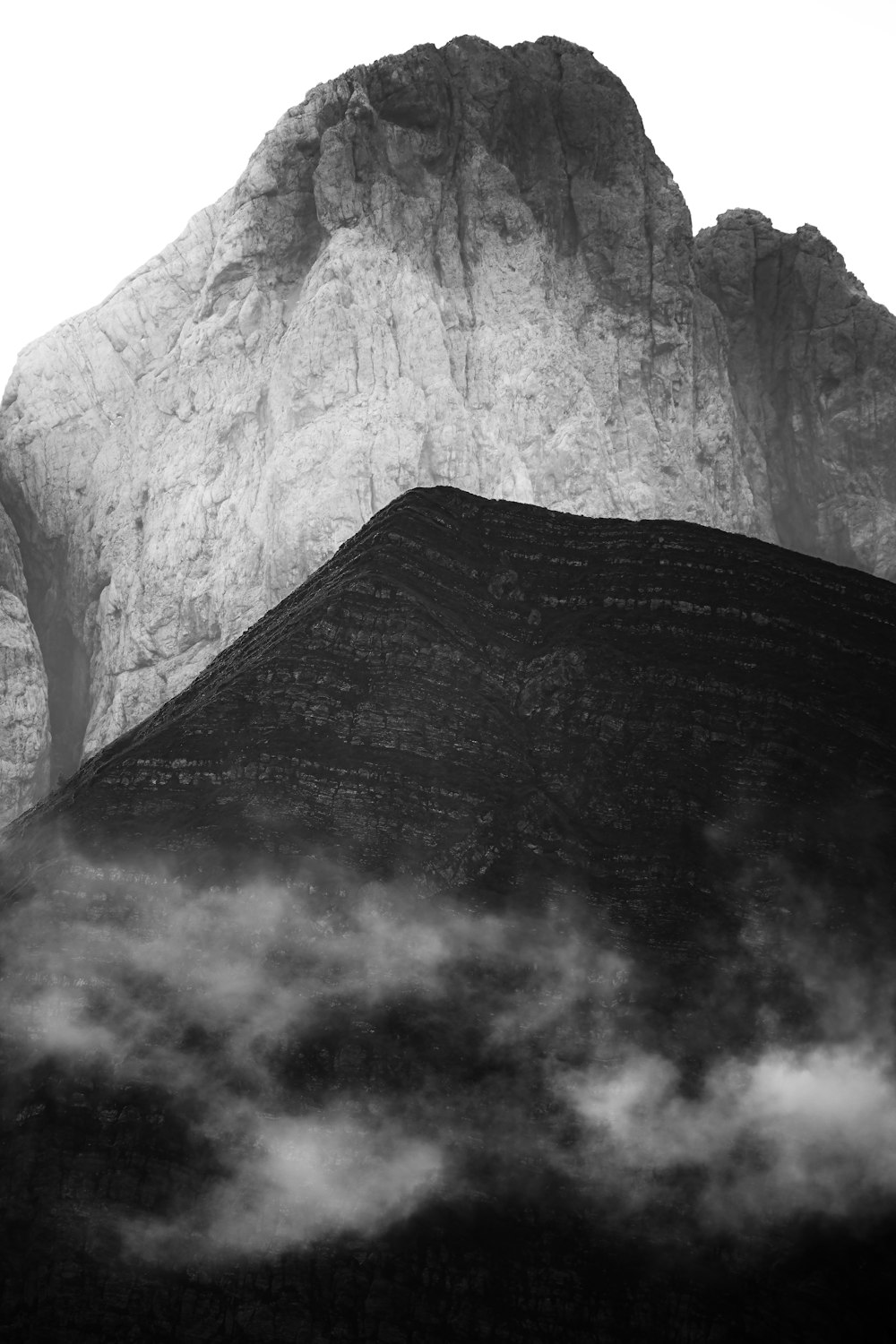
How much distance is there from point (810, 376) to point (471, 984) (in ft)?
199

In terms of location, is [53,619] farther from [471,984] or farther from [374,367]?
[471,984]

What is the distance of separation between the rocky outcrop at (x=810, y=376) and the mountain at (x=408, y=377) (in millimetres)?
146

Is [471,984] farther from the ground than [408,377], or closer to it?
closer to it

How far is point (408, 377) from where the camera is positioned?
10181 cm

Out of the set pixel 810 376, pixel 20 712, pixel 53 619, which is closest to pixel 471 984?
pixel 20 712

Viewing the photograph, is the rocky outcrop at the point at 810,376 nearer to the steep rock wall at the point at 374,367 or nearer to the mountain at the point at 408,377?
the mountain at the point at 408,377

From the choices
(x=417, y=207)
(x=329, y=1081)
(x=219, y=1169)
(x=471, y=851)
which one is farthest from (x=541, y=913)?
(x=417, y=207)

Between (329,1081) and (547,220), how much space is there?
59.5m

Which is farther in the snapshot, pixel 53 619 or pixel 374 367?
pixel 53 619

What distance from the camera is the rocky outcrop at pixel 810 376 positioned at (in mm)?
112062

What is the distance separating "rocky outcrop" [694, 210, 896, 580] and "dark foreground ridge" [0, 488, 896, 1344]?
3777 centimetres

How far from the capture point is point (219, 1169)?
188ft

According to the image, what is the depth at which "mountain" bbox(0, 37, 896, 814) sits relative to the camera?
3971 inches

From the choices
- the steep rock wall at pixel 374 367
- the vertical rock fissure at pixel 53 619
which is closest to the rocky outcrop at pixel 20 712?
the steep rock wall at pixel 374 367
